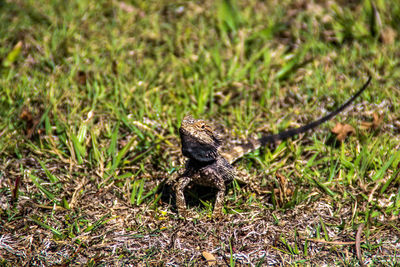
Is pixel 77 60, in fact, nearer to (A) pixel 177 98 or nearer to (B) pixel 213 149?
(A) pixel 177 98

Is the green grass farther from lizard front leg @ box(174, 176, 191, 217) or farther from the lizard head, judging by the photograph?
the lizard head

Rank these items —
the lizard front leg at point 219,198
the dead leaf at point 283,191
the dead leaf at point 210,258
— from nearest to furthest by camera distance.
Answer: the dead leaf at point 210,258, the lizard front leg at point 219,198, the dead leaf at point 283,191

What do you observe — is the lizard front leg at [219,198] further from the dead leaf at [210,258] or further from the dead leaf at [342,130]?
the dead leaf at [342,130]

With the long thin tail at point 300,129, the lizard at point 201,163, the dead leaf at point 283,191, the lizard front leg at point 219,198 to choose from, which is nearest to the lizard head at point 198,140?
the lizard at point 201,163

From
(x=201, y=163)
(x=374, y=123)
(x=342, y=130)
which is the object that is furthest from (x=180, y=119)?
(x=374, y=123)

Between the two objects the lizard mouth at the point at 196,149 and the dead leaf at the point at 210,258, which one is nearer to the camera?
the dead leaf at the point at 210,258

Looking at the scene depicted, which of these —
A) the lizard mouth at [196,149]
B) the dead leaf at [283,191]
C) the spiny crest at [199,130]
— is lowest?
the dead leaf at [283,191]

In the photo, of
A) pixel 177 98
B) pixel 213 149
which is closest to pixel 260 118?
pixel 177 98
